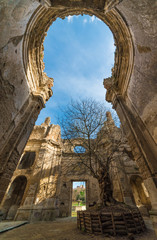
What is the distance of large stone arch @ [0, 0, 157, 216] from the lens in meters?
3.04

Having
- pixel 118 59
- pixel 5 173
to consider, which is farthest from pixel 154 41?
pixel 5 173

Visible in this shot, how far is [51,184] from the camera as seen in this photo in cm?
956

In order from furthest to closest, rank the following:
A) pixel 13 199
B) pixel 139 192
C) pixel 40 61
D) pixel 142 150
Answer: pixel 139 192
pixel 13 199
pixel 40 61
pixel 142 150

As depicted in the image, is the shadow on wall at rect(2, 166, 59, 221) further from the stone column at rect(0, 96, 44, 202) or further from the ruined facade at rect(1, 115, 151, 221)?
the stone column at rect(0, 96, 44, 202)

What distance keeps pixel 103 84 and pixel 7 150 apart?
6594mm

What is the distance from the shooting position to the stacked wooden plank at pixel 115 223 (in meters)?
3.95

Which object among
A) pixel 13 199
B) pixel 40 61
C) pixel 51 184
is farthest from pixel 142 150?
pixel 13 199

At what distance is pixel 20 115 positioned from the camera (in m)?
4.02

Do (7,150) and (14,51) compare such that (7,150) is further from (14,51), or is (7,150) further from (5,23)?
(5,23)

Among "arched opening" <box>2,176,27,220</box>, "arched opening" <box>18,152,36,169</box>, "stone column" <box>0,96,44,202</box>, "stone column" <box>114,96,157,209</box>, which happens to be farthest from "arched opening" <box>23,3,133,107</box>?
"arched opening" <box>2,176,27,220</box>

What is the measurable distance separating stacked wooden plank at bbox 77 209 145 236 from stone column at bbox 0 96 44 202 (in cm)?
378

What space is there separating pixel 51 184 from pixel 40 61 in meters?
9.98

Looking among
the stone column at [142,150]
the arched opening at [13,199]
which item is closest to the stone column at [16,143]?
the stone column at [142,150]

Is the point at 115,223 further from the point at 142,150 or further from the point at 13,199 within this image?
the point at 13,199
